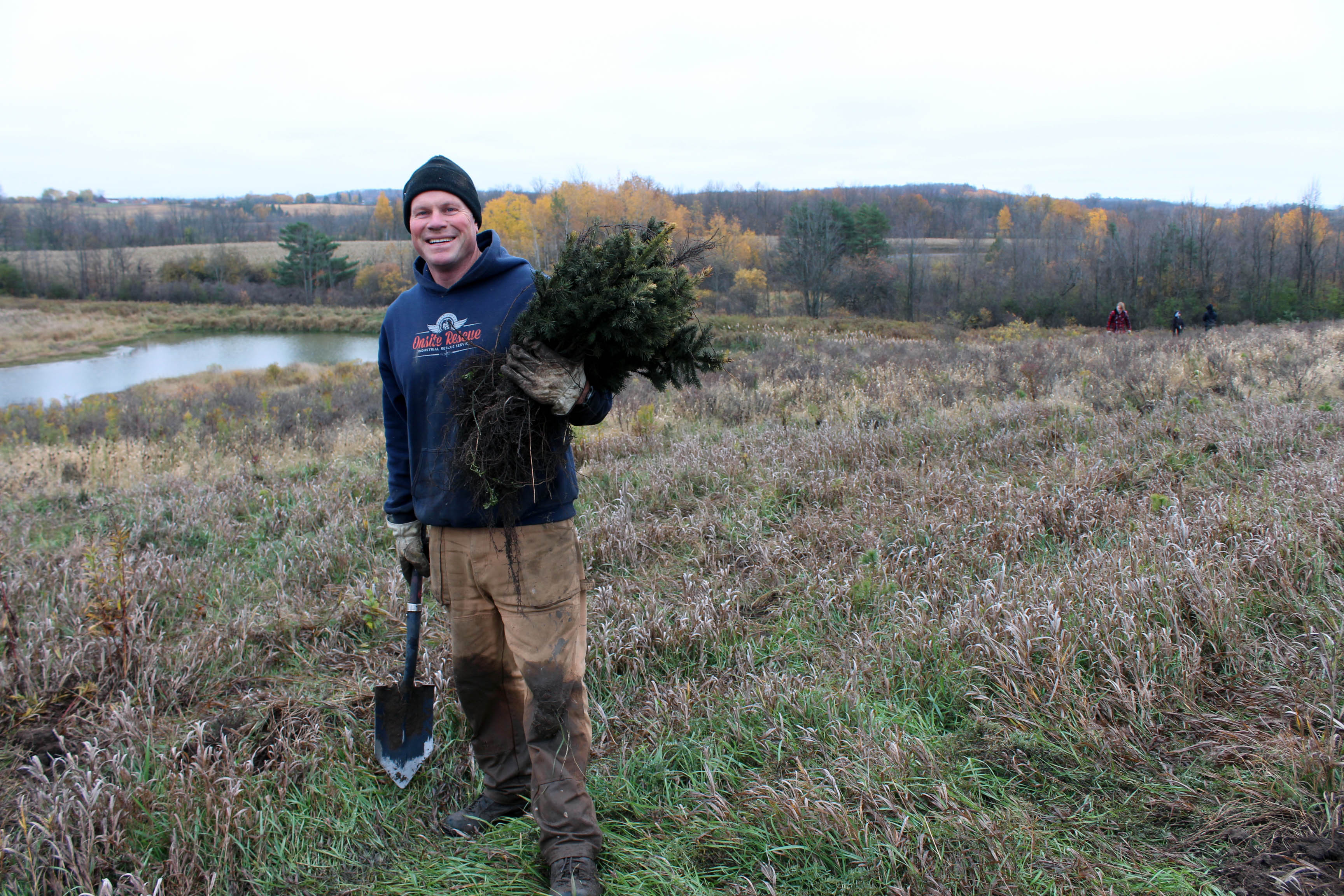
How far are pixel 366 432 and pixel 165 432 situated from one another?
467 centimetres

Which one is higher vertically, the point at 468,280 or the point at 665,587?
the point at 468,280

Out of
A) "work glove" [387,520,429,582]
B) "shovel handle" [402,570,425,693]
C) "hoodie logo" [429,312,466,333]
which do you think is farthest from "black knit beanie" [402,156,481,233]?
"shovel handle" [402,570,425,693]

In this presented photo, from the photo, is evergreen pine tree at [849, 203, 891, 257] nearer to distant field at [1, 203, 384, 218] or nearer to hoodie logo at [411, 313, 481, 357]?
hoodie logo at [411, 313, 481, 357]

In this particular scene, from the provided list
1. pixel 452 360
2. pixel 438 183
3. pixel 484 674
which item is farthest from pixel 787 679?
pixel 438 183

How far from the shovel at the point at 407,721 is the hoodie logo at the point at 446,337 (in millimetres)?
1030

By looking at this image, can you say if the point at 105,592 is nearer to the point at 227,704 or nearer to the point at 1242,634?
the point at 227,704

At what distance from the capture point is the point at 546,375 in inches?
91.5

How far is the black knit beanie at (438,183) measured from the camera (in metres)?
2.59

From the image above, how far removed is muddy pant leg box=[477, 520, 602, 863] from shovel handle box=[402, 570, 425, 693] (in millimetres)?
654

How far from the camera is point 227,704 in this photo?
3334 millimetres

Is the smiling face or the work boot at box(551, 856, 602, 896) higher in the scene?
the smiling face

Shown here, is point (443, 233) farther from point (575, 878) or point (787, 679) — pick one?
point (787, 679)

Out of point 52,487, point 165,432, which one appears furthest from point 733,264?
point 52,487

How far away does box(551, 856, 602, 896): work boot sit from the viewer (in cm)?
222
